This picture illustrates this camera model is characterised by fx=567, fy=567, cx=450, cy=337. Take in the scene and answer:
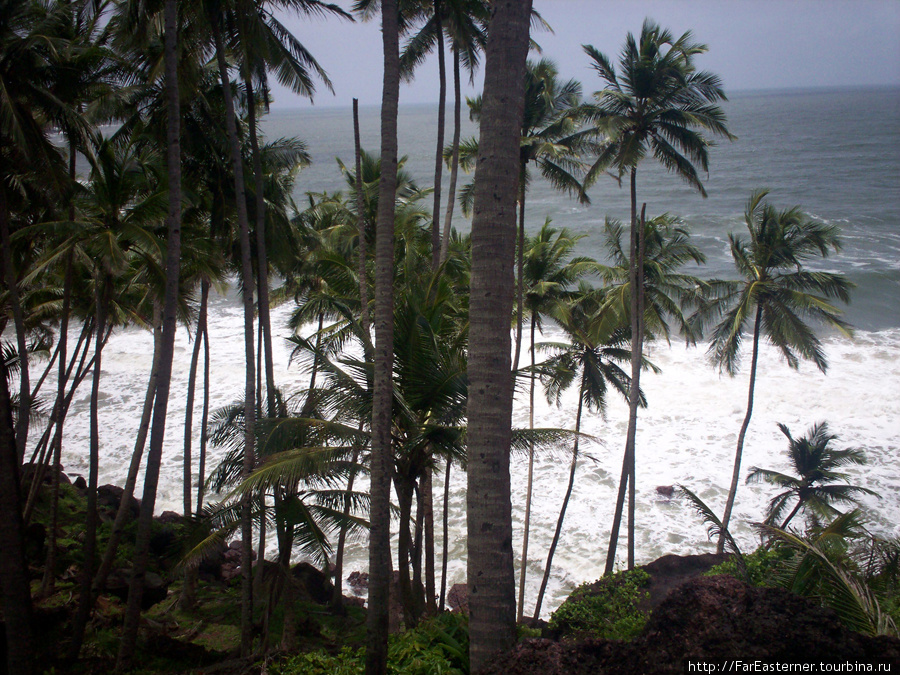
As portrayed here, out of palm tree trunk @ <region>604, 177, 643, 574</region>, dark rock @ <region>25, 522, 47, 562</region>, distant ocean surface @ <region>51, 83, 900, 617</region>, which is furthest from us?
distant ocean surface @ <region>51, 83, 900, 617</region>

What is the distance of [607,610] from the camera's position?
8.80 metres

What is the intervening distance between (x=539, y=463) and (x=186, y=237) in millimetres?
17117

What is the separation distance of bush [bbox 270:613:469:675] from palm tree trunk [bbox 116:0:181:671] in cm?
379

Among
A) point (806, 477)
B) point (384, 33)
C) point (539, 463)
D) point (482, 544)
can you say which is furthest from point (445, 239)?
point (539, 463)

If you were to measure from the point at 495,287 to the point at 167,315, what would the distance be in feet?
18.7

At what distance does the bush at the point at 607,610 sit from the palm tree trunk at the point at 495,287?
3.61 m

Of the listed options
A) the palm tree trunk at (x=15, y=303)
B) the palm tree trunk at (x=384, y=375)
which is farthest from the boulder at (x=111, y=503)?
the palm tree trunk at (x=384, y=375)

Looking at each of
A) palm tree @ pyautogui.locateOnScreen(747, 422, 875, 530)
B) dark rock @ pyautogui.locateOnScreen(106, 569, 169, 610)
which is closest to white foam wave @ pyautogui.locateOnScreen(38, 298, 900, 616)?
palm tree @ pyautogui.locateOnScreen(747, 422, 875, 530)

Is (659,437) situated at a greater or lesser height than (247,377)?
lesser

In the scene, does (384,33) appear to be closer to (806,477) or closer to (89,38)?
(89,38)

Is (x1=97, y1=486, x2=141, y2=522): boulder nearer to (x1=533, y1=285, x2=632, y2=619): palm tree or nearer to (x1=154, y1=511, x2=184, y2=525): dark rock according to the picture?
(x1=154, y1=511, x2=184, y2=525): dark rock

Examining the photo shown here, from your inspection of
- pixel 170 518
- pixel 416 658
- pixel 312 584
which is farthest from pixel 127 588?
pixel 416 658

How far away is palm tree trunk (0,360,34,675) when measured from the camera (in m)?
7.04

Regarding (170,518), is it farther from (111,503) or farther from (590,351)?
(590,351)
